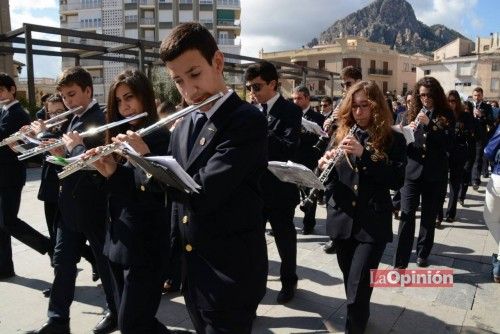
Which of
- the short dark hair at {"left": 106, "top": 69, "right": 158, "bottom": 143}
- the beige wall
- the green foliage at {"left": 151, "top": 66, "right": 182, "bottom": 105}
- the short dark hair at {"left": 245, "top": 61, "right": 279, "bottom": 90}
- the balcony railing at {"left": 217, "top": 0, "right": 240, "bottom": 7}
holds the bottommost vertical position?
the short dark hair at {"left": 106, "top": 69, "right": 158, "bottom": 143}

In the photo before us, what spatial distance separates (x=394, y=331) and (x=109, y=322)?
90.1 inches

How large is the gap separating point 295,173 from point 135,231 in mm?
1121

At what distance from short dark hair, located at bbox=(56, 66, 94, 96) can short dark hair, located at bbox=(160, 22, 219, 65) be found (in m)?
1.90

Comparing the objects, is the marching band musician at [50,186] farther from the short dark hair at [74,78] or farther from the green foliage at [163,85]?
the green foliage at [163,85]

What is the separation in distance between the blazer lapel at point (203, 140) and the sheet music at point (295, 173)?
104 centimetres

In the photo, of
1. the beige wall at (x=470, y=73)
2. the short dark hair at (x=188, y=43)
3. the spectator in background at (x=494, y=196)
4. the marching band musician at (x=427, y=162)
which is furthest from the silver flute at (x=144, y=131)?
the beige wall at (x=470, y=73)

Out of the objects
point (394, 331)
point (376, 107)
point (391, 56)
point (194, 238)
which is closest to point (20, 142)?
point (194, 238)

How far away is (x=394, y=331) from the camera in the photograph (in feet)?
10.9

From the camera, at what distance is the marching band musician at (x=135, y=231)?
2.40 metres

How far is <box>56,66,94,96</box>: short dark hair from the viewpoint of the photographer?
10.9 feet

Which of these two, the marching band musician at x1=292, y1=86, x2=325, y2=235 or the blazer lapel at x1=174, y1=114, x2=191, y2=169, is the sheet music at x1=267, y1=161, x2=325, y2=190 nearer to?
the blazer lapel at x1=174, y1=114, x2=191, y2=169

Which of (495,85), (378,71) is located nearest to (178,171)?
(495,85)

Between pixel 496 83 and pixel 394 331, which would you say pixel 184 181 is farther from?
pixel 496 83

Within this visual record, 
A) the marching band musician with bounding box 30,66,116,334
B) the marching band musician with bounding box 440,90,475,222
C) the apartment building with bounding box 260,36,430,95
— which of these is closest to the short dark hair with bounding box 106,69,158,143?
the marching band musician with bounding box 30,66,116,334
